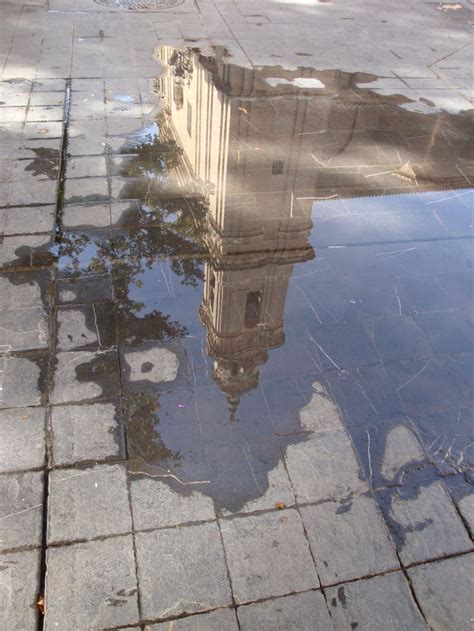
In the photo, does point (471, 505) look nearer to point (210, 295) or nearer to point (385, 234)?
point (210, 295)

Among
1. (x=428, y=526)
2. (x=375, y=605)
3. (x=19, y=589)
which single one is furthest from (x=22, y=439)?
(x=428, y=526)

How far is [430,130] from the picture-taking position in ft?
33.8

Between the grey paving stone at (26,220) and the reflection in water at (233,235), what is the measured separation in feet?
1.76

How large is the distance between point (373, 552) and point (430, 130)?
27.9 ft

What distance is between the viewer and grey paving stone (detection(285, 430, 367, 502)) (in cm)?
462

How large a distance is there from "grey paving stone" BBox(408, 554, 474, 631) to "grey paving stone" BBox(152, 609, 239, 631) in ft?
4.69

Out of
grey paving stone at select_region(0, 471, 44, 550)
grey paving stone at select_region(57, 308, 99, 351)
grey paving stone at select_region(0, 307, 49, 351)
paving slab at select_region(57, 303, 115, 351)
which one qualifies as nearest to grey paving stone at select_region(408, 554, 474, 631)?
grey paving stone at select_region(0, 471, 44, 550)

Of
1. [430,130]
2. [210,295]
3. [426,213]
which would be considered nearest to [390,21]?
[430,130]

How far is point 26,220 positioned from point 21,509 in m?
4.41

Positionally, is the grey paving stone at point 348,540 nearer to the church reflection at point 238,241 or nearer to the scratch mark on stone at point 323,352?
the church reflection at point 238,241

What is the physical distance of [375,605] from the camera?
13.1ft

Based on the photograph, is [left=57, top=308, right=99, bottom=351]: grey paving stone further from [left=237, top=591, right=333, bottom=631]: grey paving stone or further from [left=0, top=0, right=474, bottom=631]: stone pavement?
[left=237, top=591, right=333, bottom=631]: grey paving stone

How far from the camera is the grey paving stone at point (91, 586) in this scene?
3.78 m

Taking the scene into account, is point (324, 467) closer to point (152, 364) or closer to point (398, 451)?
point (398, 451)
